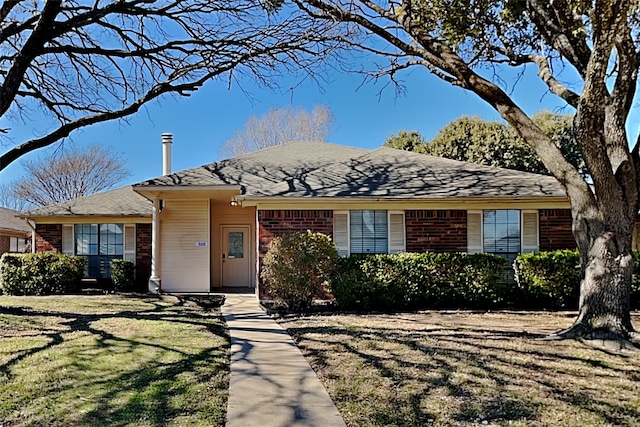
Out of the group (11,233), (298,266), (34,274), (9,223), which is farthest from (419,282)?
(9,223)

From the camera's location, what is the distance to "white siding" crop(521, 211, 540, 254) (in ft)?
42.5

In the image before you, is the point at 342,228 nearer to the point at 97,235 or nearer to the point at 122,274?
the point at 122,274

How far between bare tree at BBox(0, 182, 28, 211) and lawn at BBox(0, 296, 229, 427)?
33.8m

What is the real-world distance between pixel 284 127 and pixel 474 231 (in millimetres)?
21680

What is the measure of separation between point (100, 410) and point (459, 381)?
353cm

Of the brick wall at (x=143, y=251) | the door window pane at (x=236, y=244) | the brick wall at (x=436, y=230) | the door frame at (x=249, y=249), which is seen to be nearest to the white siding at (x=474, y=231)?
the brick wall at (x=436, y=230)

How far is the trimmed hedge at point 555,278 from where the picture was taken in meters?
11.4

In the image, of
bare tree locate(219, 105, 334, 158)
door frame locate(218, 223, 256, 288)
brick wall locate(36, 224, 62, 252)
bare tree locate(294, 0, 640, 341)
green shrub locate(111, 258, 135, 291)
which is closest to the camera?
bare tree locate(294, 0, 640, 341)

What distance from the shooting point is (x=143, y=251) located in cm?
1656

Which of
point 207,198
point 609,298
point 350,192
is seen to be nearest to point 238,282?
point 207,198

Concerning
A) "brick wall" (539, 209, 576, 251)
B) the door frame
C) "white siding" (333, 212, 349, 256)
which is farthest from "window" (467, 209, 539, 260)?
the door frame

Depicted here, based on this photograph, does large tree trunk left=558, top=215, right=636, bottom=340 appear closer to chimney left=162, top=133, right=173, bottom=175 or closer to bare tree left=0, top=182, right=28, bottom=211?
chimney left=162, top=133, right=173, bottom=175

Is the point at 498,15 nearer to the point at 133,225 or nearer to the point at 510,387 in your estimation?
the point at 510,387

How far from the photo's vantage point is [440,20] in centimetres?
1061
